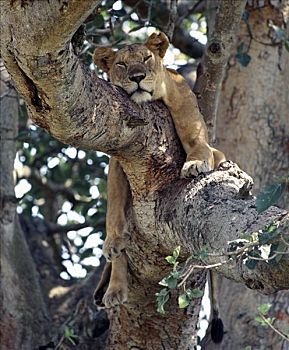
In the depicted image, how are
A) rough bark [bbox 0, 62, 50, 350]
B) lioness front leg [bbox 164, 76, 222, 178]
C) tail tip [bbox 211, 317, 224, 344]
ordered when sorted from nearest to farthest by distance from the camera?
1. lioness front leg [bbox 164, 76, 222, 178]
2. tail tip [bbox 211, 317, 224, 344]
3. rough bark [bbox 0, 62, 50, 350]

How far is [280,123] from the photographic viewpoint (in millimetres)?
5043

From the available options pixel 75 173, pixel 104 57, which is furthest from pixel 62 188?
pixel 104 57

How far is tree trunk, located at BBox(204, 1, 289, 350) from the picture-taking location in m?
4.93

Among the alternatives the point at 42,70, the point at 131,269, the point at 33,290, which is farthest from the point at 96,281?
the point at 42,70

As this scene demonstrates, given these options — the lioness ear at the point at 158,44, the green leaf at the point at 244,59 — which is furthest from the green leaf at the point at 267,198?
the green leaf at the point at 244,59

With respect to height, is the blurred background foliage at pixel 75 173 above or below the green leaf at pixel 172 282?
below

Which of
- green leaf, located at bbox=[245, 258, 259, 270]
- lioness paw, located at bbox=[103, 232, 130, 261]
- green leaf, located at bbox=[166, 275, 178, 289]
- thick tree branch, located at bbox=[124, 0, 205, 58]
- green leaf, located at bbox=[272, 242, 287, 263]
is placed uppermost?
green leaf, located at bbox=[272, 242, 287, 263]

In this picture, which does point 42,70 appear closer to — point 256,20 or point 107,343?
point 107,343

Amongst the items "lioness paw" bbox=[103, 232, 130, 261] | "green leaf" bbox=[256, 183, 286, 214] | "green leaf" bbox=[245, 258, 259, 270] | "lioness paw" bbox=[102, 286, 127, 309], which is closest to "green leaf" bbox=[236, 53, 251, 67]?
"lioness paw" bbox=[103, 232, 130, 261]

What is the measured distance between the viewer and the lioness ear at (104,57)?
4363mm

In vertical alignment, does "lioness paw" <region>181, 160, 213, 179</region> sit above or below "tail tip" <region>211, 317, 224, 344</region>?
above

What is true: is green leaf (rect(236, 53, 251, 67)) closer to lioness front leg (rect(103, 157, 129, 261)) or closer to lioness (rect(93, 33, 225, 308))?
lioness (rect(93, 33, 225, 308))

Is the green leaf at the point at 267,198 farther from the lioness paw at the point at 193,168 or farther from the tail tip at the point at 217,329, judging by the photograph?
the tail tip at the point at 217,329

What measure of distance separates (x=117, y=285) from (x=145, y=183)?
60 centimetres
